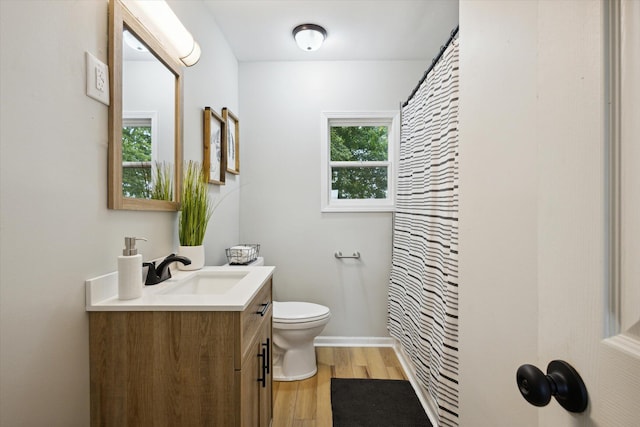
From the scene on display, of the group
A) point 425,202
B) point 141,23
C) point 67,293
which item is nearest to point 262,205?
point 425,202

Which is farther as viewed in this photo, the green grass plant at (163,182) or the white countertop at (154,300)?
the green grass plant at (163,182)

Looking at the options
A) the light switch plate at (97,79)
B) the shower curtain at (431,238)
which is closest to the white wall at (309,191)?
the shower curtain at (431,238)

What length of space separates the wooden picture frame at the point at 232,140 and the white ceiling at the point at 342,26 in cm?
57

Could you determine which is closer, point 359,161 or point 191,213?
point 191,213

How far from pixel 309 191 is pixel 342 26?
1.26 meters

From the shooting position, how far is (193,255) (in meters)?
1.60

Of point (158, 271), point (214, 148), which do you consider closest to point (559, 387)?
point (158, 271)

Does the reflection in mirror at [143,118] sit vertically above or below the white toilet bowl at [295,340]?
above

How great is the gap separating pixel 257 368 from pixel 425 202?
4.23ft

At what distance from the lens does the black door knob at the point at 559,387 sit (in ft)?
1.30

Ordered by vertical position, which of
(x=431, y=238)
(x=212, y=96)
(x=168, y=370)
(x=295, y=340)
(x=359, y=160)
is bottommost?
(x=295, y=340)

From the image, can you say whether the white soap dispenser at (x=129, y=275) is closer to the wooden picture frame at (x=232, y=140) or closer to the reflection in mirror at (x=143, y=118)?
the reflection in mirror at (x=143, y=118)

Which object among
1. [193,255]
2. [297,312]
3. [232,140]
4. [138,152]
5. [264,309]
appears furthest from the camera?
[232,140]

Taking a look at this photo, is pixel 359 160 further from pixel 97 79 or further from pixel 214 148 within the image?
pixel 97 79
